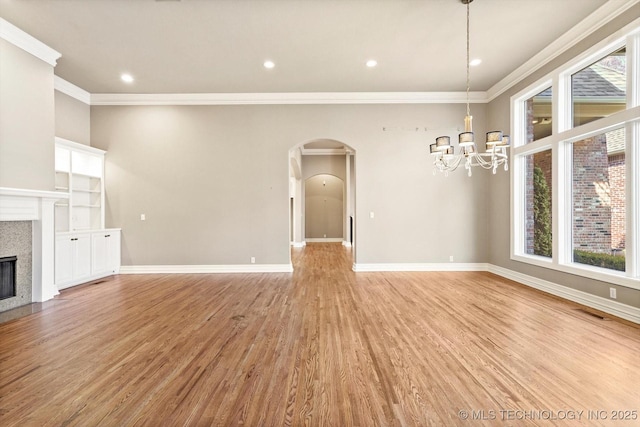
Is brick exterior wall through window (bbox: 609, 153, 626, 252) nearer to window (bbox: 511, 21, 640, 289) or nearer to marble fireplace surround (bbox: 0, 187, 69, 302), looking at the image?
window (bbox: 511, 21, 640, 289)

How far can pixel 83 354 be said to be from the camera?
8.25ft

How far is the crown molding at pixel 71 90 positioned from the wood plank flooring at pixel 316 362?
3.87 metres

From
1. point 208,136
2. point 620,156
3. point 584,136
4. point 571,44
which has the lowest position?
point 620,156

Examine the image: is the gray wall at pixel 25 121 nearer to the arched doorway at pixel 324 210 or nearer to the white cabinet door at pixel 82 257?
the white cabinet door at pixel 82 257

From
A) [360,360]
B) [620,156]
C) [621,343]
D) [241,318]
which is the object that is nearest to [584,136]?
[620,156]

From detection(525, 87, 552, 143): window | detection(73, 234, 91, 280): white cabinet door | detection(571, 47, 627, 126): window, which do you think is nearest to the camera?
detection(571, 47, 627, 126): window

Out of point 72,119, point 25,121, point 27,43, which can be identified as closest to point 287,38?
point 27,43

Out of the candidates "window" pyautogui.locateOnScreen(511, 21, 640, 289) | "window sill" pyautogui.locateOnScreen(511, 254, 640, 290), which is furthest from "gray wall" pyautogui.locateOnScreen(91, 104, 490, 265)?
"window sill" pyautogui.locateOnScreen(511, 254, 640, 290)

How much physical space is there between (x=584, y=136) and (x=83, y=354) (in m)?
6.25

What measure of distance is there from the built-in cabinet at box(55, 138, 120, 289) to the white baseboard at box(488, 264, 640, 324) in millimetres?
7671

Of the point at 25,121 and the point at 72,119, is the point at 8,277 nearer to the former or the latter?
the point at 25,121

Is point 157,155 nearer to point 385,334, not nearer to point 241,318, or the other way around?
point 241,318

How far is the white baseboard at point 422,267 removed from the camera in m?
6.02

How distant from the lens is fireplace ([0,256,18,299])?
12.2 ft
